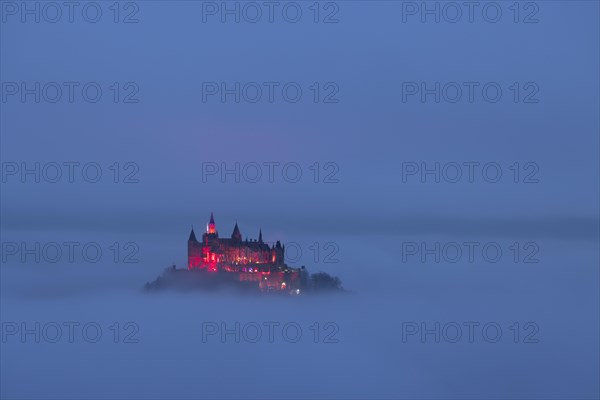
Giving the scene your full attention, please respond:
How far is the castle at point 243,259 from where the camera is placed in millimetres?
77250

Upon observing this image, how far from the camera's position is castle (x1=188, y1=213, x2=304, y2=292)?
253ft

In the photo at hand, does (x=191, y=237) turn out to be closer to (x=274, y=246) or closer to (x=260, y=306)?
(x=274, y=246)

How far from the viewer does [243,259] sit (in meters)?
83.8

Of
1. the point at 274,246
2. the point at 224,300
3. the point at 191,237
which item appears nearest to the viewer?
the point at 224,300

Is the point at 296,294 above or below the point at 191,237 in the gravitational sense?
below

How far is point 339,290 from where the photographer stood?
2677 inches

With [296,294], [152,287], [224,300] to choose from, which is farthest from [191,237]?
[224,300]

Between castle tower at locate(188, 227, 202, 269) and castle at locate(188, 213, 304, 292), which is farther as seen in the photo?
castle tower at locate(188, 227, 202, 269)

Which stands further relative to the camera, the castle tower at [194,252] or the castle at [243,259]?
the castle tower at [194,252]

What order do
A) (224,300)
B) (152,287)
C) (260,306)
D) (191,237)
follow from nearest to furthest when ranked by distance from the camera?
(260,306) < (224,300) < (152,287) < (191,237)

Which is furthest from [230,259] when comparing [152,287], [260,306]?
[260,306]

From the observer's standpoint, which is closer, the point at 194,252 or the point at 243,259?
the point at 243,259

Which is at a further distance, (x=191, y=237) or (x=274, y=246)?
(x=191, y=237)

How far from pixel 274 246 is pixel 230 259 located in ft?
16.9
